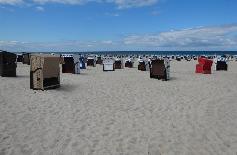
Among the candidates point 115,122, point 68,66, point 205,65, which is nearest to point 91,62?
point 68,66

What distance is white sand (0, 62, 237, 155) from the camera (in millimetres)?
7105

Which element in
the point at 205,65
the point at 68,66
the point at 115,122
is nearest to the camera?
the point at 115,122

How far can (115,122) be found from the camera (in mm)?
9188

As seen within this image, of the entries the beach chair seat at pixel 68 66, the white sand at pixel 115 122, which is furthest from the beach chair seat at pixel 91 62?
the white sand at pixel 115 122

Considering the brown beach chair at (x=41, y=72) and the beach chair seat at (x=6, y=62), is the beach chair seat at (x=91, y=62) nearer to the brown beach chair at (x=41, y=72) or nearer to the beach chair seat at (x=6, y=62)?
the beach chair seat at (x=6, y=62)

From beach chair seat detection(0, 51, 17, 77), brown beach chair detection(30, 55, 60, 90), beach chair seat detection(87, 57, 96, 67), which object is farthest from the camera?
beach chair seat detection(87, 57, 96, 67)

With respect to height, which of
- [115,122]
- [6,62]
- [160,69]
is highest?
[6,62]

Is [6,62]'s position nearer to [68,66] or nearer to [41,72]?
[41,72]

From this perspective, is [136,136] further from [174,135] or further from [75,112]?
[75,112]

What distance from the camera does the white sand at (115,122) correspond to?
7.11 m

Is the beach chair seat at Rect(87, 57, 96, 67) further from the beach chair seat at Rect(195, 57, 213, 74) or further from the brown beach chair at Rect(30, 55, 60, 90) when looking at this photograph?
the brown beach chair at Rect(30, 55, 60, 90)

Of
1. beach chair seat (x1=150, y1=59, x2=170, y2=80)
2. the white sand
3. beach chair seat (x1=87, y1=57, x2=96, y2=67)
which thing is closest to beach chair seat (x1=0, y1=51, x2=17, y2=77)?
the white sand

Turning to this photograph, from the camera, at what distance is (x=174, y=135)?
8.07 metres

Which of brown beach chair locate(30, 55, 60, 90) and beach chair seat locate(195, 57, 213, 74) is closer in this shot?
brown beach chair locate(30, 55, 60, 90)
